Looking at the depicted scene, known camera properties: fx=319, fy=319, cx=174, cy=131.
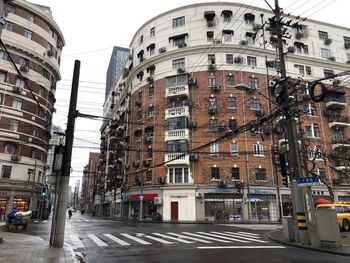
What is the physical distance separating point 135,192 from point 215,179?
498 inches

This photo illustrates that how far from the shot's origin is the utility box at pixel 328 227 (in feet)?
45.9

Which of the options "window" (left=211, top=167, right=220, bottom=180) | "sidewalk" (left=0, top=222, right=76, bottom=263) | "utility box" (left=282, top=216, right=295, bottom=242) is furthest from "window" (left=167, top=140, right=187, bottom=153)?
"sidewalk" (left=0, top=222, right=76, bottom=263)

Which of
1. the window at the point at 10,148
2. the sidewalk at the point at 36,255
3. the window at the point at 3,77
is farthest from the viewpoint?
the window at the point at 3,77

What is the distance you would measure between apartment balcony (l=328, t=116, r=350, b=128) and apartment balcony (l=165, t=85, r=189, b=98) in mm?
21295

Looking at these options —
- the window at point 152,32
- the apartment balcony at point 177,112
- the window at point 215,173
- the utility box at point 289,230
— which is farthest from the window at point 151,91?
the utility box at point 289,230

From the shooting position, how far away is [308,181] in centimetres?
1490

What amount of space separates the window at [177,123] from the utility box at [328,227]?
1171 inches

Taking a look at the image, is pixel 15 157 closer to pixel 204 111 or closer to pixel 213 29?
pixel 204 111

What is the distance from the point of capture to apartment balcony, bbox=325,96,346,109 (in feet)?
153

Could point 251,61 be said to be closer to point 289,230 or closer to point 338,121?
point 338,121

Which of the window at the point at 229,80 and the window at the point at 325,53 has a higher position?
the window at the point at 325,53

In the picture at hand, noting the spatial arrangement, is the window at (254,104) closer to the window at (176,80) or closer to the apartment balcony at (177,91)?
the apartment balcony at (177,91)

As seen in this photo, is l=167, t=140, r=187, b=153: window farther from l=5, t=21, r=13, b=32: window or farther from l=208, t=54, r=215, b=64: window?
l=5, t=21, r=13, b=32: window

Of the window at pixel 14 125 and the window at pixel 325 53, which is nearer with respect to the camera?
the window at pixel 14 125
